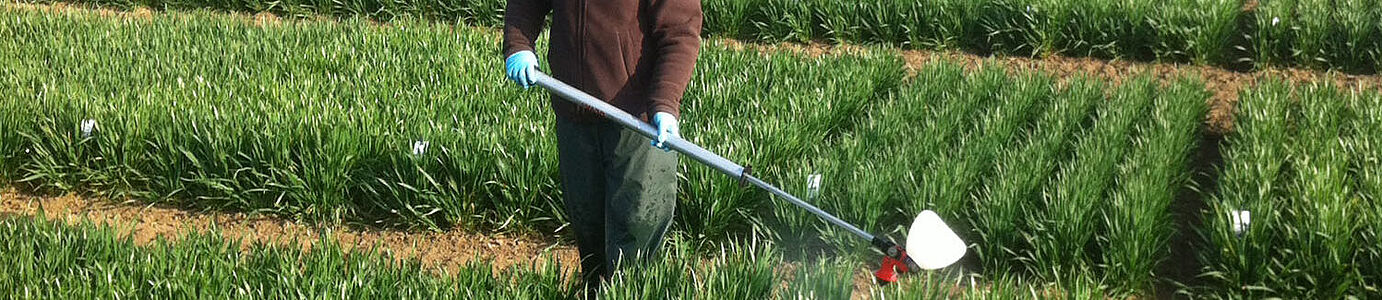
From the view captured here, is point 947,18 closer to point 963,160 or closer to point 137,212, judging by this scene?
point 963,160

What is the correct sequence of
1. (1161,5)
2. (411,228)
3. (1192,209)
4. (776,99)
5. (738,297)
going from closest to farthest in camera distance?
1. (738,297)
2. (411,228)
3. (1192,209)
4. (776,99)
5. (1161,5)

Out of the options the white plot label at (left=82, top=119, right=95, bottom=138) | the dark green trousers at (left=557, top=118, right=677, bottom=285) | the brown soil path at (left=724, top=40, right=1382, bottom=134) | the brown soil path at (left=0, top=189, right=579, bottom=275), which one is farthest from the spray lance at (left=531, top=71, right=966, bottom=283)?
the brown soil path at (left=724, top=40, right=1382, bottom=134)

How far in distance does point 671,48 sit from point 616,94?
0.60 ft

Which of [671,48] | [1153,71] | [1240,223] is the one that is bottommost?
[1240,223]

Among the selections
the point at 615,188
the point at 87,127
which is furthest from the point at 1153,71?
the point at 87,127

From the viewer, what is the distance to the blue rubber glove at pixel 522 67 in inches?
116

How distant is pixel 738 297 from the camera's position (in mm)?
2812

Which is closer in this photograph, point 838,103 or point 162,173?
point 162,173

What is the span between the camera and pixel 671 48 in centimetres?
282

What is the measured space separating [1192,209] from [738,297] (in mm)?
2467

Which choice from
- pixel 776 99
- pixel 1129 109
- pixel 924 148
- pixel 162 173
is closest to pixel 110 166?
pixel 162 173

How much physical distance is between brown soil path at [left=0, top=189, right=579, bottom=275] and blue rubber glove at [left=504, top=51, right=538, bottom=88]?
111 centimetres

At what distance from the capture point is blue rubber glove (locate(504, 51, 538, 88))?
2.96 meters

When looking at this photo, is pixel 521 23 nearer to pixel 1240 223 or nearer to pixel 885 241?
pixel 885 241
